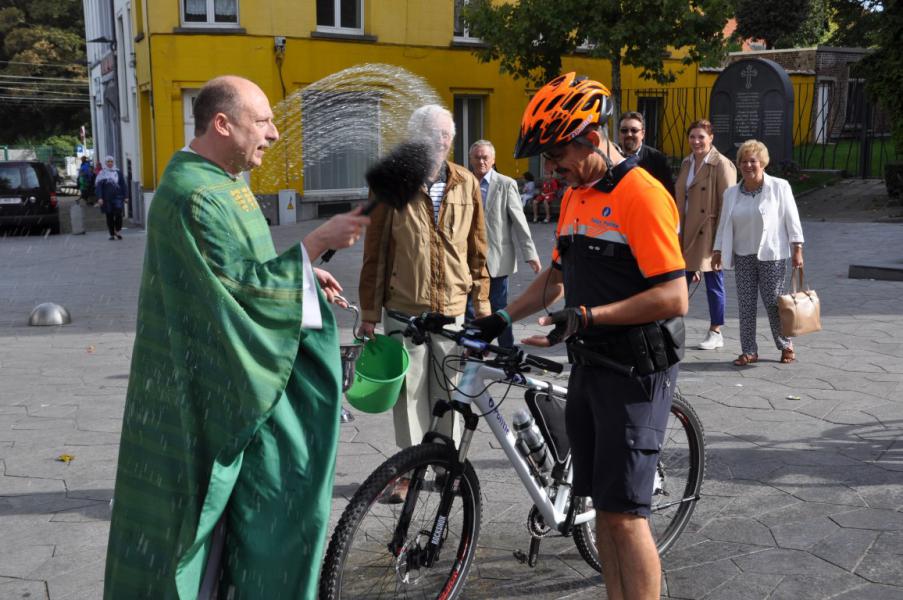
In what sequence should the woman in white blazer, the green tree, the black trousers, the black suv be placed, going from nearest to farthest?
the woman in white blazer, the green tree, the black trousers, the black suv

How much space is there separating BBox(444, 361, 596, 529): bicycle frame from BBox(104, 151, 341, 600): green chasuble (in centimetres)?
80

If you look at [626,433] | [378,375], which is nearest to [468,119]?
[378,375]

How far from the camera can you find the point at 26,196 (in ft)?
76.8

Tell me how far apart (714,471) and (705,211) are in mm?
3537

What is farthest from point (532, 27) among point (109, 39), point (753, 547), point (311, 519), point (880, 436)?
point (311, 519)

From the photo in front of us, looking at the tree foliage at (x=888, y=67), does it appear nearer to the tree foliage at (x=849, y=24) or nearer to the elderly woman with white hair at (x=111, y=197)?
the tree foliage at (x=849, y=24)

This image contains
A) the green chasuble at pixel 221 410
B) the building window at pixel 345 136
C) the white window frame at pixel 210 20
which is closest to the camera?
the green chasuble at pixel 221 410

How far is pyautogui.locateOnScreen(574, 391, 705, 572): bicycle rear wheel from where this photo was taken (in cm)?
415

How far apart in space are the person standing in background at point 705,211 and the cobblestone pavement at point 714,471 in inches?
16.3

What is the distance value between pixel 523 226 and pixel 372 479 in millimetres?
3958

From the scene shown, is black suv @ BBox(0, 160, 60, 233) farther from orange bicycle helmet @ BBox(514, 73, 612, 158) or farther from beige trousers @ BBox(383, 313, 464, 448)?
orange bicycle helmet @ BBox(514, 73, 612, 158)

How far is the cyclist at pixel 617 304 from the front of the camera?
3096 mm

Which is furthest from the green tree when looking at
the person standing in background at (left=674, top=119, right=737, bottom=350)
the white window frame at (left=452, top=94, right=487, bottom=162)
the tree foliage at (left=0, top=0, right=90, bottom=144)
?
the tree foliage at (left=0, top=0, right=90, bottom=144)

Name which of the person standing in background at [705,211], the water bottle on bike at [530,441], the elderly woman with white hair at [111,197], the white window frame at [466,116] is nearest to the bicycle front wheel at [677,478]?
the water bottle on bike at [530,441]
